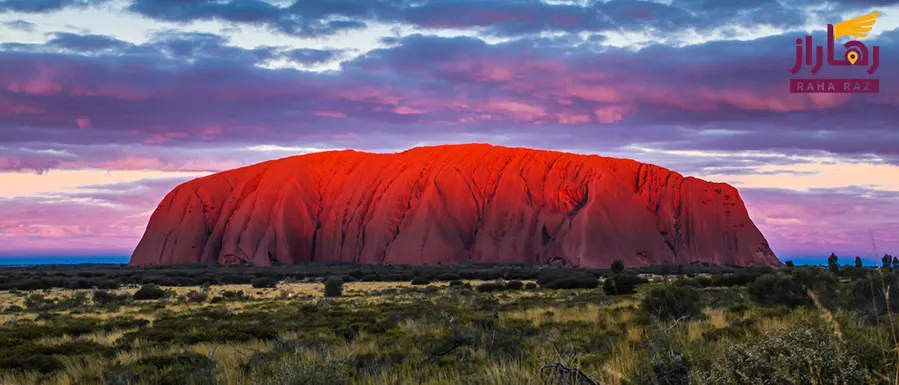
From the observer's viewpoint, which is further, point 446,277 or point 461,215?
point 461,215

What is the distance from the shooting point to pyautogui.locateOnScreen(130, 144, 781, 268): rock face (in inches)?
3848

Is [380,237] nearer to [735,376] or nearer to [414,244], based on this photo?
[414,244]

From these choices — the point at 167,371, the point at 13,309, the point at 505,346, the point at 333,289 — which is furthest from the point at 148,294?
the point at 505,346

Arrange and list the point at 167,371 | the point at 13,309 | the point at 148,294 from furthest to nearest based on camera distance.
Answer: the point at 148,294 → the point at 13,309 → the point at 167,371

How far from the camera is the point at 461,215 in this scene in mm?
104375

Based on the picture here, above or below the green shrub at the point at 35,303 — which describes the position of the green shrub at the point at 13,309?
above

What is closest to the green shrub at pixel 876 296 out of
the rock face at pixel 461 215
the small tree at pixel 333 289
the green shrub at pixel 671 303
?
the green shrub at pixel 671 303

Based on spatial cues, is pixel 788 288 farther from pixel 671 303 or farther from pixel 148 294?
pixel 148 294

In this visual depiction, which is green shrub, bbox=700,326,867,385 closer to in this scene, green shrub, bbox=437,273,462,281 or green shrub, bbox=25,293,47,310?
green shrub, bbox=25,293,47,310

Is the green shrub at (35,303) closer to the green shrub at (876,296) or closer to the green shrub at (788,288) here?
the green shrub at (788,288)

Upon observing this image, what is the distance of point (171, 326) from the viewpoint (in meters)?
20.2

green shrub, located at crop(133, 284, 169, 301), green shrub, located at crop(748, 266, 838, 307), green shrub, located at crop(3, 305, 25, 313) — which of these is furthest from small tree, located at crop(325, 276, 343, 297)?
green shrub, located at crop(748, 266, 838, 307)

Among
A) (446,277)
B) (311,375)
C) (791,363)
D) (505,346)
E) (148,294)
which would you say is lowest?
(446,277)

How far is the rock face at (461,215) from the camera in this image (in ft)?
321
